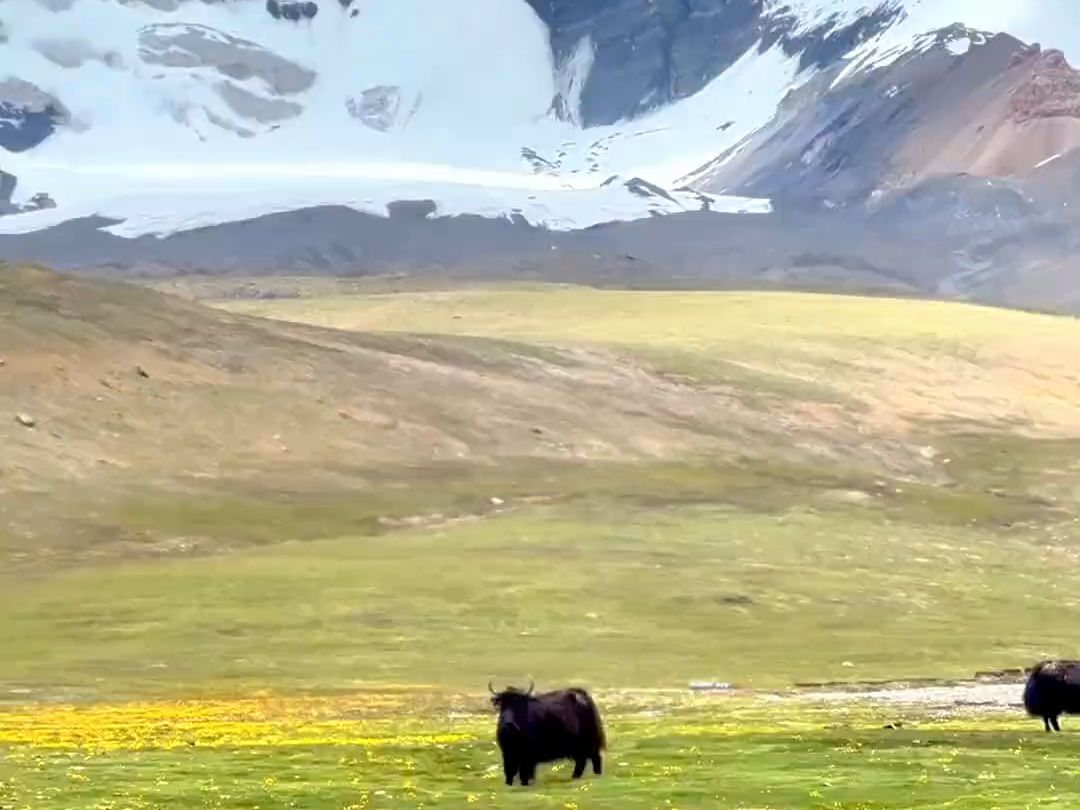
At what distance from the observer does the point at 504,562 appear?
85.6m

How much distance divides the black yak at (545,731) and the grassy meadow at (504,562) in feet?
1.73

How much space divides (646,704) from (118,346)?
3386 inches

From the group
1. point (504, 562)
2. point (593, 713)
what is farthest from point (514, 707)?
point (504, 562)

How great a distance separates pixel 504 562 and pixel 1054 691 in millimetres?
50485

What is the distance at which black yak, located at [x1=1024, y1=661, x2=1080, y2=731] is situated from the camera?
119 ft

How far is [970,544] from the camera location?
98438mm

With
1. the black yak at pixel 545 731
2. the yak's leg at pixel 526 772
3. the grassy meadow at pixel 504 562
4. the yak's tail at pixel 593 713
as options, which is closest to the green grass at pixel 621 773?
the grassy meadow at pixel 504 562

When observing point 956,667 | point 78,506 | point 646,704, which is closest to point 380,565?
point 78,506

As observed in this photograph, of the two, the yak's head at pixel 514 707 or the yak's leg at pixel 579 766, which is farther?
the yak's leg at pixel 579 766

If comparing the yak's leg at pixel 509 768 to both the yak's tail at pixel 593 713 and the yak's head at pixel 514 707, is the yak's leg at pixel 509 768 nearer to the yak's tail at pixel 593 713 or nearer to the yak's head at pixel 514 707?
the yak's head at pixel 514 707

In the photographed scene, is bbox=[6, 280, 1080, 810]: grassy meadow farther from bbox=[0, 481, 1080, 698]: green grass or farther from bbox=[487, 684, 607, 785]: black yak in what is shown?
bbox=[487, 684, 607, 785]: black yak

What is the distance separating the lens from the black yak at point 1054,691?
119 ft

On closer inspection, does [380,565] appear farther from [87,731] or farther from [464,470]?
[87,731]

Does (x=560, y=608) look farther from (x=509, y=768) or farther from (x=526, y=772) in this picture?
(x=509, y=768)
